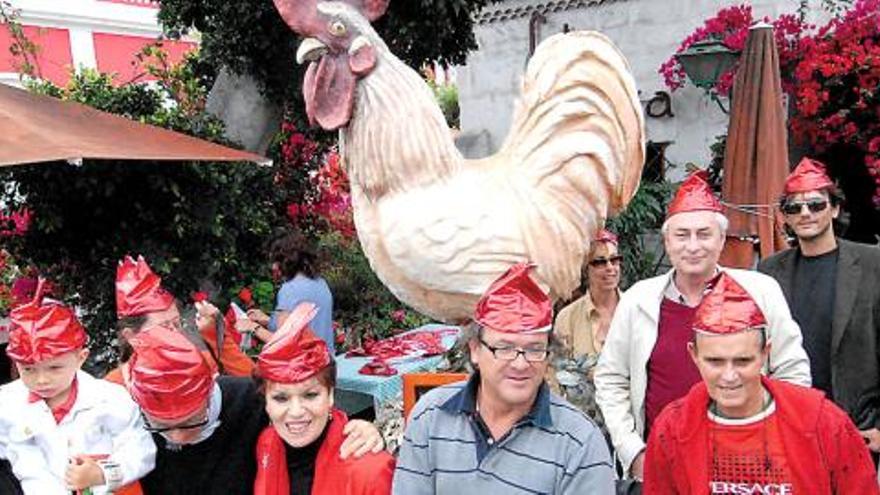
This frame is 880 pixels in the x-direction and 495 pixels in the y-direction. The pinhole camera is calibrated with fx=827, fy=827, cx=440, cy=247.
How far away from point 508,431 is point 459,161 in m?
1.49

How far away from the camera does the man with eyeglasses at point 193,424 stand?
2.21m

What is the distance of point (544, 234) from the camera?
127 inches

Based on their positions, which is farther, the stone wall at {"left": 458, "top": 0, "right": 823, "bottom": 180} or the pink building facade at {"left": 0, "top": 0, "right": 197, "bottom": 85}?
the pink building facade at {"left": 0, "top": 0, "right": 197, "bottom": 85}

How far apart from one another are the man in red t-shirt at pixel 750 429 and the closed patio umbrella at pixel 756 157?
218cm

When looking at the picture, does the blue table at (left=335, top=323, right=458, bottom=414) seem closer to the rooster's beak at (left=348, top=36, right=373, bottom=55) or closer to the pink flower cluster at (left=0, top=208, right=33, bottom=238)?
the rooster's beak at (left=348, top=36, right=373, bottom=55)

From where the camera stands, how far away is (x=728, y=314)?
2014 millimetres

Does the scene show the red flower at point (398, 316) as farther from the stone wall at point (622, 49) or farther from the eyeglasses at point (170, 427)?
the eyeglasses at point (170, 427)

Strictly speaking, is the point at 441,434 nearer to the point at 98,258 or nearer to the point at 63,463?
the point at 63,463

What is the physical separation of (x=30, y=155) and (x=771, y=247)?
3449 millimetres

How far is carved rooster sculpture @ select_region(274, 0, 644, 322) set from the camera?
3.09m

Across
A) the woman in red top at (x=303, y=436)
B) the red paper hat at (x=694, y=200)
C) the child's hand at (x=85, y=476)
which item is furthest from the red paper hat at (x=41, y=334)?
the red paper hat at (x=694, y=200)

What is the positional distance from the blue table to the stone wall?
3.56 metres

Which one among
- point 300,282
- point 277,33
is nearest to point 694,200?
point 300,282

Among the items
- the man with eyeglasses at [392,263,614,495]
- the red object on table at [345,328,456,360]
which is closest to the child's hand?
the man with eyeglasses at [392,263,614,495]
